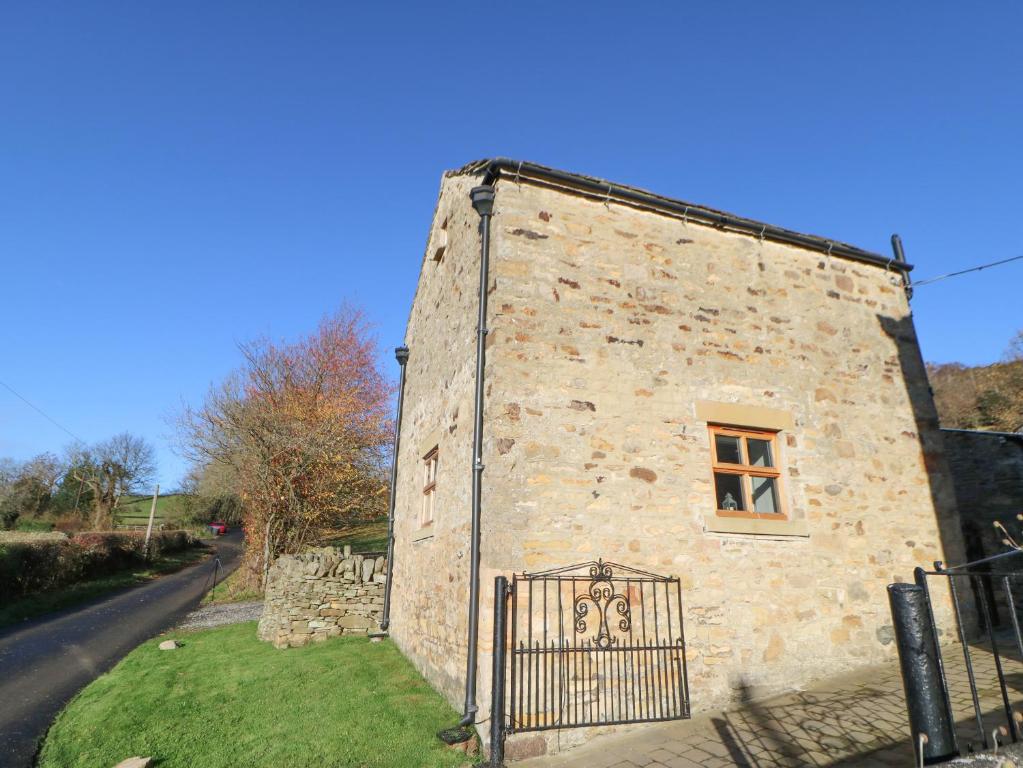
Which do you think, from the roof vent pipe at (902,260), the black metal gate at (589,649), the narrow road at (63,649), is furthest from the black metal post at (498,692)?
the roof vent pipe at (902,260)

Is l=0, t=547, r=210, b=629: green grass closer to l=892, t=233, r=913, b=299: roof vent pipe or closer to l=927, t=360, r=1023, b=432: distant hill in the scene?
l=892, t=233, r=913, b=299: roof vent pipe

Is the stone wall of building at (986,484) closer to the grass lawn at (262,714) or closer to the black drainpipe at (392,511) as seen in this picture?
the grass lawn at (262,714)

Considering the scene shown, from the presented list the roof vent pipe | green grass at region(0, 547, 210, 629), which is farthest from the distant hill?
green grass at region(0, 547, 210, 629)

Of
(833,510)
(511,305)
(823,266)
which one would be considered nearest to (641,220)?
(511,305)

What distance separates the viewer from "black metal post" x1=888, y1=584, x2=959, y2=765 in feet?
7.93

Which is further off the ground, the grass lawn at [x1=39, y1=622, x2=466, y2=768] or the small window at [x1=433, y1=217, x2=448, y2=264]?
the small window at [x1=433, y1=217, x2=448, y2=264]

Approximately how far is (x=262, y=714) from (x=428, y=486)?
3.34 meters

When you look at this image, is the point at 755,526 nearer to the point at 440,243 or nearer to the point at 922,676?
the point at 922,676

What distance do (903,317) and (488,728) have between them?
26.3 ft

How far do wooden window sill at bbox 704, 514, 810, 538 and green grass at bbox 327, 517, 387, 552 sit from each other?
1623 cm

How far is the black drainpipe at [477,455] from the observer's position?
5.16 meters

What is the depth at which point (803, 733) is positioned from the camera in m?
4.62

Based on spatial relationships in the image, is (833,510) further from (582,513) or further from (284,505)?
(284,505)

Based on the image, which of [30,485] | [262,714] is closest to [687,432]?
[262,714]
